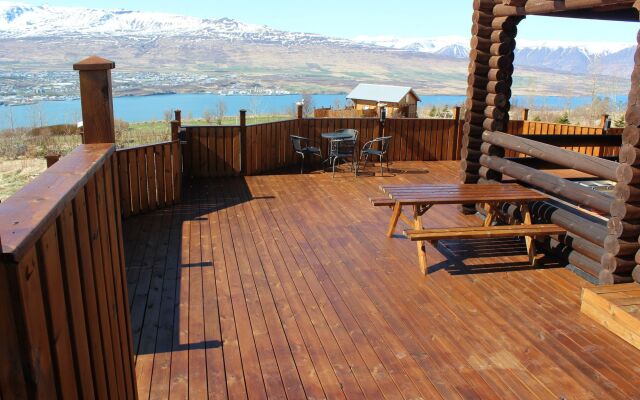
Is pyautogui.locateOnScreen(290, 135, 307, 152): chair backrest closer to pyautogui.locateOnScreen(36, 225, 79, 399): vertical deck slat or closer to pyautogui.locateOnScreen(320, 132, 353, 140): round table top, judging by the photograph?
pyautogui.locateOnScreen(320, 132, 353, 140): round table top

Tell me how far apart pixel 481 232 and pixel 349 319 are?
5.17 ft

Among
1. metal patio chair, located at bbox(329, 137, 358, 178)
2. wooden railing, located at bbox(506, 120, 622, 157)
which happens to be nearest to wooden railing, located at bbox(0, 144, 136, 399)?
metal patio chair, located at bbox(329, 137, 358, 178)

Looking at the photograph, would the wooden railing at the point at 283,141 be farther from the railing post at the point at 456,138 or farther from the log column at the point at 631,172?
the log column at the point at 631,172

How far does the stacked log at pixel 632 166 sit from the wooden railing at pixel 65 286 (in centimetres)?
366

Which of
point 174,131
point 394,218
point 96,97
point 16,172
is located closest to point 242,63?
point 16,172

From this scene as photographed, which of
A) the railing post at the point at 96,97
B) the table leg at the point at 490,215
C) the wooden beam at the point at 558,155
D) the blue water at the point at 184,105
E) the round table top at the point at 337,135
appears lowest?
the blue water at the point at 184,105

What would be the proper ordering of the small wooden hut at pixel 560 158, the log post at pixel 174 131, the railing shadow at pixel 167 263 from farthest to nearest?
1. the log post at pixel 174 131
2. the small wooden hut at pixel 560 158
3. the railing shadow at pixel 167 263

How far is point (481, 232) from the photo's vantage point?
4.76 meters

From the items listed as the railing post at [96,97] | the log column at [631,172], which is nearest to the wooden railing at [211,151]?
the log column at [631,172]

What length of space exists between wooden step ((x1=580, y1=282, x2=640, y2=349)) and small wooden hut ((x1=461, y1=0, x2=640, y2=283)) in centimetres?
28

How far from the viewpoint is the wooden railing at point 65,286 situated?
960 mm

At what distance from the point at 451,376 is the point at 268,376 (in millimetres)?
1079

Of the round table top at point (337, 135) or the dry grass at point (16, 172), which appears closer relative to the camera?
the round table top at point (337, 135)

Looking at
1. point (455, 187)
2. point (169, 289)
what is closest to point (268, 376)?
point (169, 289)
